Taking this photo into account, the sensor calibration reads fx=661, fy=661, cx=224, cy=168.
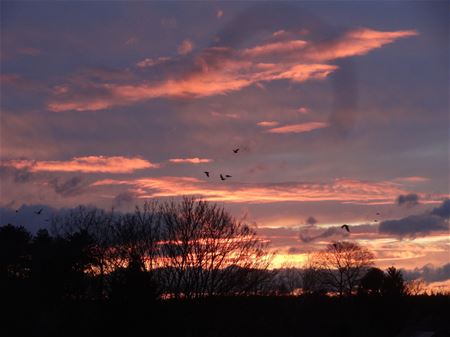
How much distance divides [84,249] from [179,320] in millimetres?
27713

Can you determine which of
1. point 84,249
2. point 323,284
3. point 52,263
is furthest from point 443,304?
point 52,263

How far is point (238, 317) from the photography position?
7525 centimetres

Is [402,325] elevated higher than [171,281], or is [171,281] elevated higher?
[171,281]

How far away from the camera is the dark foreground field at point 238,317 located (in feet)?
161

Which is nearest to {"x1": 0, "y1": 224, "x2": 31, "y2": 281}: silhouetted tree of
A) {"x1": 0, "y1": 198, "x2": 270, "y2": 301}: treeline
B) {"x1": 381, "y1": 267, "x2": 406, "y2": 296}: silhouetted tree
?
{"x1": 0, "y1": 198, "x2": 270, "y2": 301}: treeline

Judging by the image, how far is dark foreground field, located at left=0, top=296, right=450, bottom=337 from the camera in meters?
49.0

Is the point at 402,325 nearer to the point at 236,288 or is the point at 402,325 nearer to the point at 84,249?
the point at 236,288

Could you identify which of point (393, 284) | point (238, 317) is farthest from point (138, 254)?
point (393, 284)

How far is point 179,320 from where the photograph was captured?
5362 cm

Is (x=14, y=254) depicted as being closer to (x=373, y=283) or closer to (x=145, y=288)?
(x=145, y=288)

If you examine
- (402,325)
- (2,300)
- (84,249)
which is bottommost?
(402,325)

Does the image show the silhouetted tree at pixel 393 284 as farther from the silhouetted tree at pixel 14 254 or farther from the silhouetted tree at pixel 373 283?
the silhouetted tree at pixel 14 254

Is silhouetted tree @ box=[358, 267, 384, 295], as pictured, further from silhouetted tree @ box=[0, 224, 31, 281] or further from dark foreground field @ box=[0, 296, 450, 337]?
silhouetted tree @ box=[0, 224, 31, 281]

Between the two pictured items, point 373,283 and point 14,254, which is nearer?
point 14,254
